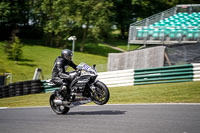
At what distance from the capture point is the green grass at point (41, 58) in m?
31.0

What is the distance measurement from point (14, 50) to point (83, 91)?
26659mm

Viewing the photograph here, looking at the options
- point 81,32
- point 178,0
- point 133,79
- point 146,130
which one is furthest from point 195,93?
point 178,0

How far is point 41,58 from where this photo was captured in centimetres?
3569

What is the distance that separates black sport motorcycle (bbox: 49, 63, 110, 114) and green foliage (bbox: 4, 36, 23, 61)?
25.1m

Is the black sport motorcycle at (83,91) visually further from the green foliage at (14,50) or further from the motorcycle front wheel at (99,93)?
the green foliage at (14,50)

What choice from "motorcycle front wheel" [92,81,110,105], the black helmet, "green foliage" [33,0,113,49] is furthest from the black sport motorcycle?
"green foliage" [33,0,113,49]

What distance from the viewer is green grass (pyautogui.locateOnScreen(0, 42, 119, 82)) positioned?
3095 centimetres

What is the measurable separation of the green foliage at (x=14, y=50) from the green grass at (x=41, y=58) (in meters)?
0.62

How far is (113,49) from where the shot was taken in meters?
44.2

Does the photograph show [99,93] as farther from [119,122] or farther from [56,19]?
[56,19]

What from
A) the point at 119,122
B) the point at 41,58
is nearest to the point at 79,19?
the point at 41,58

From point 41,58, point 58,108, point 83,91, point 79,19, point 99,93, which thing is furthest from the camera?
point 79,19

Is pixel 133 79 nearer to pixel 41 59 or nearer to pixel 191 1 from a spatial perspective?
pixel 41 59

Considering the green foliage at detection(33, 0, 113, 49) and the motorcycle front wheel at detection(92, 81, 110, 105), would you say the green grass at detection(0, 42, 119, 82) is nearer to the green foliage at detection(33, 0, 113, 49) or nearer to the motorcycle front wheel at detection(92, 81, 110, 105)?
the green foliage at detection(33, 0, 113, 49)
